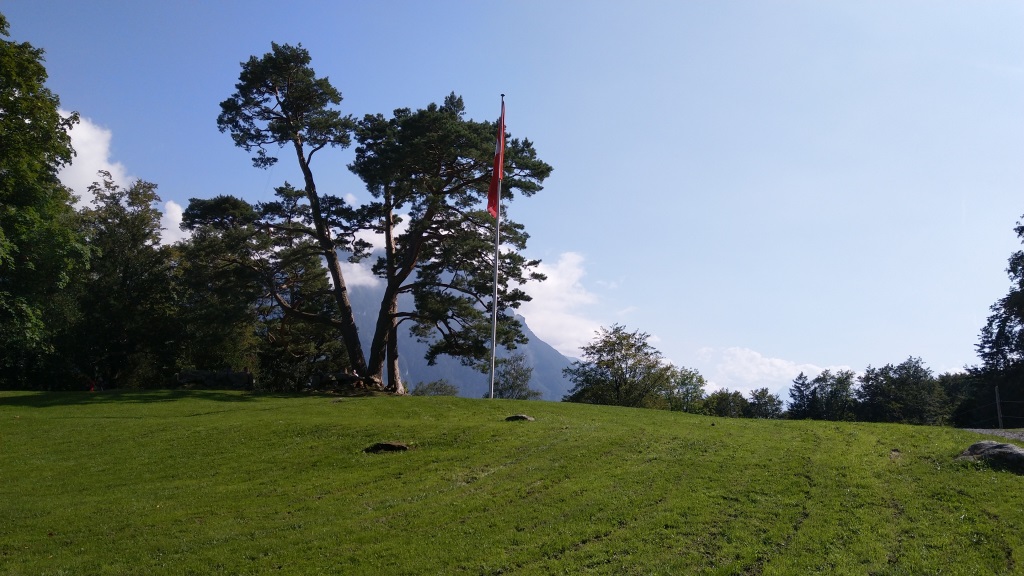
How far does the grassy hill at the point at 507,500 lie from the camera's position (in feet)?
33.3

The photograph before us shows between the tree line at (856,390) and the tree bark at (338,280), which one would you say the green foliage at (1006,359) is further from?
the tree bark at (338,280)

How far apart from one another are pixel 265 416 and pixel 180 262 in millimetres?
31727

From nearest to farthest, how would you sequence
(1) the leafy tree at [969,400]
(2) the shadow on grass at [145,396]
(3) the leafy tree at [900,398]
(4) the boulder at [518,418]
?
(4) the boulder at [518,418], (2) the shadow on grass at [145,396], (1) the leafy tree at [969,400], (3) the leafy tree at [900,398]

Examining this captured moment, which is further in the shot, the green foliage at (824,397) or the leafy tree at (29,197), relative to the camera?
the green foliage at (824,397)

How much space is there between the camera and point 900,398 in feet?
194

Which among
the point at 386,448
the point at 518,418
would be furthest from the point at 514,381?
the point at 386,448

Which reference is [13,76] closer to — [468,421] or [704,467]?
[468,421]

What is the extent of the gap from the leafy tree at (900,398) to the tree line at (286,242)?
3997 centimetres

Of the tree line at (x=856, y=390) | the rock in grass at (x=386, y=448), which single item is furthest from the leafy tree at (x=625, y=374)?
the rock in grass at (x=386, y=448)

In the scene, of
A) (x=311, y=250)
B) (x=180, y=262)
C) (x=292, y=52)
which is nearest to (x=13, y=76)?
(x=292, y=52)

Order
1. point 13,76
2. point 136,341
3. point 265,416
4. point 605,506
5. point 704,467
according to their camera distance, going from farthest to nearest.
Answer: point 136,341
point 13,76
point 265,416
point 704,467
point 605,506

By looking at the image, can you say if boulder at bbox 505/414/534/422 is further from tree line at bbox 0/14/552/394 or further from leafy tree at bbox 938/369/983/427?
leafy tree at bbox 938/369/983/427

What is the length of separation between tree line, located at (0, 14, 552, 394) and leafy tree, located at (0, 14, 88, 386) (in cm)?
7

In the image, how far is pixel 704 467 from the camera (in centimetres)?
1504
